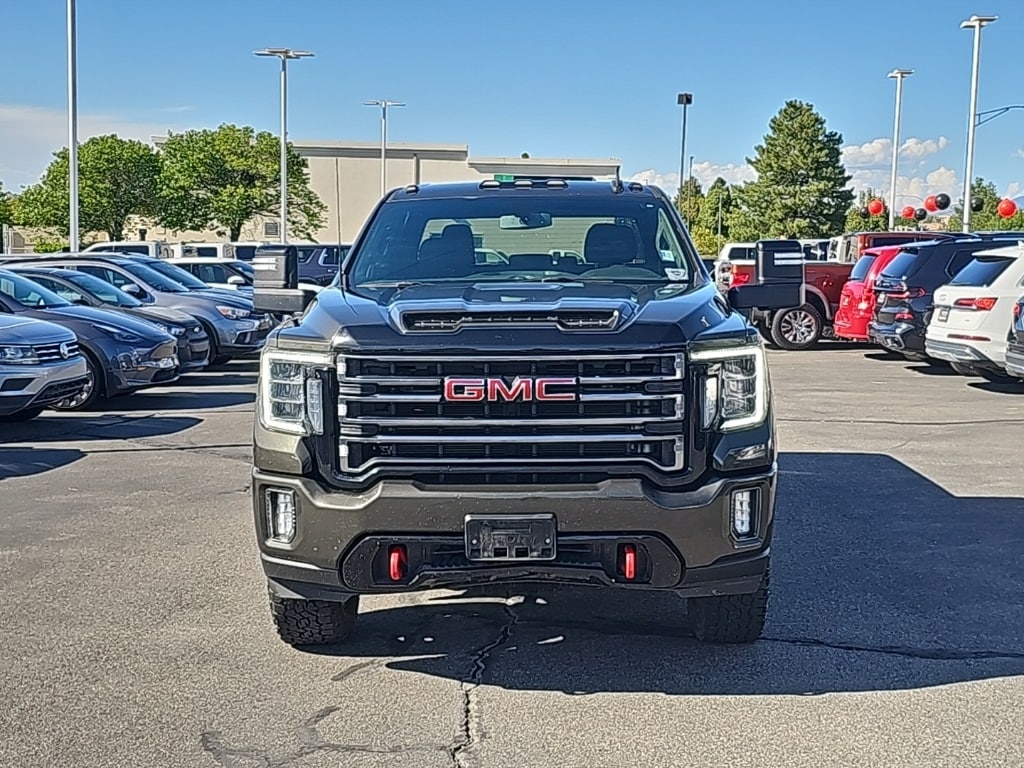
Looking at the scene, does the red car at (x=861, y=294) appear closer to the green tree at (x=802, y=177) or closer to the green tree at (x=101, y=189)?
the green tree at (x=101, y=189)

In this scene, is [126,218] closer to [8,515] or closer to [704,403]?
[8,515]

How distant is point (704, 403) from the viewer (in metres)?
4.54

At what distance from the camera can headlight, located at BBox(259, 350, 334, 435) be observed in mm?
4578

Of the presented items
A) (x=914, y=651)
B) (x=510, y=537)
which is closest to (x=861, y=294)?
(x=914, y=651)

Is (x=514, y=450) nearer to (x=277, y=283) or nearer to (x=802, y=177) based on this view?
(x=277, y=283)

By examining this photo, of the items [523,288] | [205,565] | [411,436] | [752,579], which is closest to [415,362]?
[411,436]

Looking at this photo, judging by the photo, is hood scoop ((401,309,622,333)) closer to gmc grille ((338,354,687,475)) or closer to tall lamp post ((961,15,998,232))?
gmc grille ((338,354,687,475))

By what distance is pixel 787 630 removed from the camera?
17.9 feet

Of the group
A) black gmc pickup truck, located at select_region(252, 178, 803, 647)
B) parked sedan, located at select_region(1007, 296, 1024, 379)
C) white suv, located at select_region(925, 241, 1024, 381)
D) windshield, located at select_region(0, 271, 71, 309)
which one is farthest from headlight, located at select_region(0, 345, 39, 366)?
white suv, located at select_region(925, 241, 1024, 381)

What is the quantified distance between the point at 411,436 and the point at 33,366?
7.63 metres

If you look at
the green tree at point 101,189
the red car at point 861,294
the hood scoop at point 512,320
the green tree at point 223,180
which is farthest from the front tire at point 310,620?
the green tree at point 223,180

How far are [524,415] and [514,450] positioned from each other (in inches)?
5.3

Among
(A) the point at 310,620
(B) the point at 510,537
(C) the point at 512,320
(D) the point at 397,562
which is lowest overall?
(A) the point at 310,620

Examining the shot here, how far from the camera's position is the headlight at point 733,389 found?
14.9 feet
